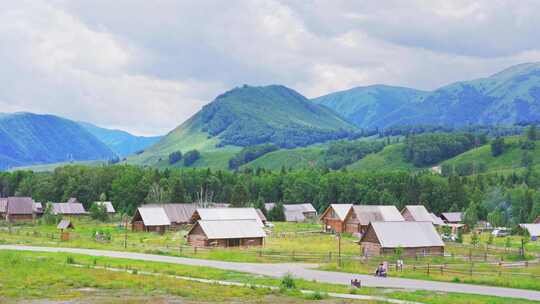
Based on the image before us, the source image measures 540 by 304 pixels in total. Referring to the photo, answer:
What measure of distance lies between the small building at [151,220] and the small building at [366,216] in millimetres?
29514

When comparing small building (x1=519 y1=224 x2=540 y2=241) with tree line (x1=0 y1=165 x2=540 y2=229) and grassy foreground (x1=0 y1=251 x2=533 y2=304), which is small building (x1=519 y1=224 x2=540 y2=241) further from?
grassy foreground (x1=0 y1=251 x2=533 y2=304)

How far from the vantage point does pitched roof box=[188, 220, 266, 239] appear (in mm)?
79750

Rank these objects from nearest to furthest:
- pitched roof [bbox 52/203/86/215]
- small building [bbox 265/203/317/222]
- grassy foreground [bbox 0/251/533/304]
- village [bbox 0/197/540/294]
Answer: grassy foreground [bbox 0/251/533/304] < village [bbox 0/197/540/294] < pitched roof [bbox 52/203/86/215] < small building [bbox 265/203/317/222]

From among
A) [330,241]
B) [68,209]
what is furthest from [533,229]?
[68,209]

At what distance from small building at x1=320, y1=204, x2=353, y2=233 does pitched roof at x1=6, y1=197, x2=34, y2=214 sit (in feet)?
196

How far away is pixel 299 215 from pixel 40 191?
6783 centimetres

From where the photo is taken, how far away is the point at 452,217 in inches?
5586

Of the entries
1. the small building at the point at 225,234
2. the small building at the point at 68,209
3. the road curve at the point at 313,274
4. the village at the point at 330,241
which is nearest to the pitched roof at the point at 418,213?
the village at the point at 330,241

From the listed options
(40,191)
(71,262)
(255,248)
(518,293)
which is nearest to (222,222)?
(255,248)

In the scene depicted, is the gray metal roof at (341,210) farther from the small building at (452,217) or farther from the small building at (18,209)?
the small building at (18,209)

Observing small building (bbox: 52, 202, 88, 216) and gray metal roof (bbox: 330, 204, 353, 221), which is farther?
small building (bbox: 52, 202, 88, 216)

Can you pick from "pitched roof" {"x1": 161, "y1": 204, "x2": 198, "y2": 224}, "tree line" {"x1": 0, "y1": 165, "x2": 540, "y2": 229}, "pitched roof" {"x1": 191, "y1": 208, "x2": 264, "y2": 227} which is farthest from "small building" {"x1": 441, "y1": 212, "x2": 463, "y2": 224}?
"pitched roof" {"x1": 161, "y1": 204, "x2": 198, "y2": 224}

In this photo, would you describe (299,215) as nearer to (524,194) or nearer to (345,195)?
(345,195)

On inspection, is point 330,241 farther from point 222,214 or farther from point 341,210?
point 341,210
